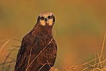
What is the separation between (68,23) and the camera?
559 inches

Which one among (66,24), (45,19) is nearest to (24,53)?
(45,19)

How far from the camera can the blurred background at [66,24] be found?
1247cm

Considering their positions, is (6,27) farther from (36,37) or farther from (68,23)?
(36,37)

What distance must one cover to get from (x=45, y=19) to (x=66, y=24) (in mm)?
5133

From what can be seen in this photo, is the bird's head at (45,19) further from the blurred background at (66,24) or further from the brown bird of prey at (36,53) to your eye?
the blurred background at (66,24)

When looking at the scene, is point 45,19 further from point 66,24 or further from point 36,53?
point 66,24

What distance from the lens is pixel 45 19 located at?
9.01m

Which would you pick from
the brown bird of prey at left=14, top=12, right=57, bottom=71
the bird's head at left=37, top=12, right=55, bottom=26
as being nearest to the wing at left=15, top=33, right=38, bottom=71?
the brown bird of prey at left=14, top=12, right=57, bottom=71

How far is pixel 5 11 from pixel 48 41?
5.71 meters

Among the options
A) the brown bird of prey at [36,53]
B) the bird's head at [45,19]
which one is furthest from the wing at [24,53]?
the bird's head at [45,19]

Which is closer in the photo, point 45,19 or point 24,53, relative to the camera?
point 24,53

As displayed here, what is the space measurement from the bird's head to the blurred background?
2.11m

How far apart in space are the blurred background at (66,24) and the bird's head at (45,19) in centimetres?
211

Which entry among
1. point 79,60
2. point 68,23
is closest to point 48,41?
point 79,60
